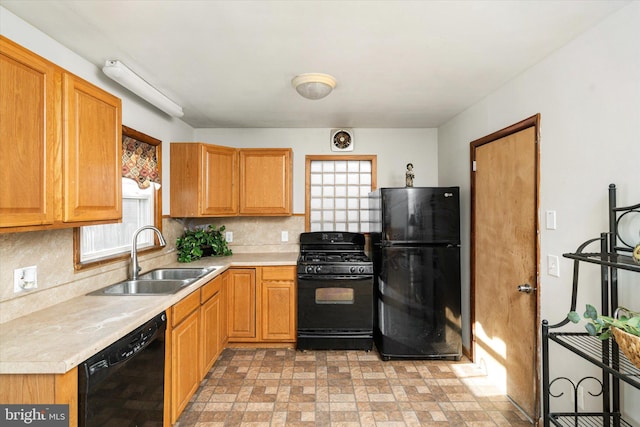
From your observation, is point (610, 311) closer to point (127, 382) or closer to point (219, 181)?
point (127, 382)

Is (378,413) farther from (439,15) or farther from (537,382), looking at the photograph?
(439,15)

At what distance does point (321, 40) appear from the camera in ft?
5.88

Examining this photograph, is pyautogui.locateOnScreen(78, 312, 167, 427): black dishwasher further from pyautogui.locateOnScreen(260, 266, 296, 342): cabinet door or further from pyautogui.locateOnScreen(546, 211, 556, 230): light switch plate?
pyautogui.locateOnScreen(546, 211, 556, 230): light switch plate

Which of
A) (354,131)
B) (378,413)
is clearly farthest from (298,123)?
(378,413)

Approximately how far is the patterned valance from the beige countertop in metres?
1.09

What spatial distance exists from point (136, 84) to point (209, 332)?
2011 mm

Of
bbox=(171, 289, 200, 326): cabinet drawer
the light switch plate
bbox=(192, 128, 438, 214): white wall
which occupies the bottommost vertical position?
bbox=(171, 289, 200, 326): cabinet drawer

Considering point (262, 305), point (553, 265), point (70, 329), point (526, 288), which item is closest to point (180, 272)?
point (262, 305)

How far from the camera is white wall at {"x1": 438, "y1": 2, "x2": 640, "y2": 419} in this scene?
1466 mm

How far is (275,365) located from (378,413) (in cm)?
107

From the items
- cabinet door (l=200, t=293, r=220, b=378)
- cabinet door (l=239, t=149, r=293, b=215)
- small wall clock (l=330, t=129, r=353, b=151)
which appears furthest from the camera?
small wall clock (l=330, t=129, r=353, b=151)

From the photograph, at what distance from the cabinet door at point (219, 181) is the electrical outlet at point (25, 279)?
5.20 feet

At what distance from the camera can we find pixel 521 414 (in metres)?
2.17

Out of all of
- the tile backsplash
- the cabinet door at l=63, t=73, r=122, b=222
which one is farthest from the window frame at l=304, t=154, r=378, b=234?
the cabinet door at l=63, t=73, r=122, b=222
